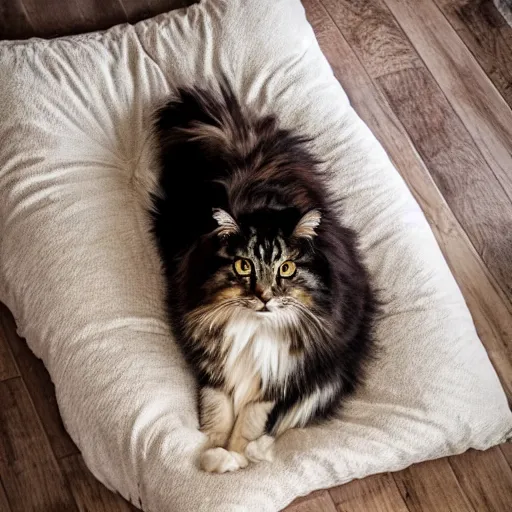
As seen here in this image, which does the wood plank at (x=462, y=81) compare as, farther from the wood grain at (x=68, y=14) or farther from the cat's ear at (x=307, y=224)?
the cat's ear at (x=307, y=224)

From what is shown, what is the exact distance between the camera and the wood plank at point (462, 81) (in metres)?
2.41

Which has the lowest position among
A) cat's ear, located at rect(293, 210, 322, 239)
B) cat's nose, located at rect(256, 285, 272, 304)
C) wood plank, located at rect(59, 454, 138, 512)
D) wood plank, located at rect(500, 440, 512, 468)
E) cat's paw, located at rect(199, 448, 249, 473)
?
wood plank, located at rect(59, 454, 138, 512)

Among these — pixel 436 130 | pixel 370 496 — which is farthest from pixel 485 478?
pixel 436 130

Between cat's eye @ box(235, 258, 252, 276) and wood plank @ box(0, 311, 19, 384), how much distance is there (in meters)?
0.72

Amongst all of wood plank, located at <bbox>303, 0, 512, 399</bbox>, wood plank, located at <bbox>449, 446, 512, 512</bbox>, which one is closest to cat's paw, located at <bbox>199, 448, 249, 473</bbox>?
wood plank, located at <bbox>449, 446, 512, 512</bbox>

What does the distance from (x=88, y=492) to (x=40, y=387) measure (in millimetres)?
277

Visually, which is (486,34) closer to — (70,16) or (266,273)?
(70,16)

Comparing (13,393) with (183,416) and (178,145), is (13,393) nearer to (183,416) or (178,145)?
(183,416)

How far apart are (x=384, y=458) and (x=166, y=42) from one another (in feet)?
3.94

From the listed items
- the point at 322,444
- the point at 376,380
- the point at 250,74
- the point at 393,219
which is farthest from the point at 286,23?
the point at 322,444

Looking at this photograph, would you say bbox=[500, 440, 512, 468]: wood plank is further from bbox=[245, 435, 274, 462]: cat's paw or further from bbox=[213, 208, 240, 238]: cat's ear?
bbox=[213, 208, 240, 238]: cat's ear

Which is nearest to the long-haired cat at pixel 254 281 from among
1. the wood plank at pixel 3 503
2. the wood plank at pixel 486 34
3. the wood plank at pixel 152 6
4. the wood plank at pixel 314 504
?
→ the wood plank at pixel 314 504

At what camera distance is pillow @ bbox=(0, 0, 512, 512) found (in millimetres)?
1706

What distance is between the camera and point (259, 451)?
5.58 feet
